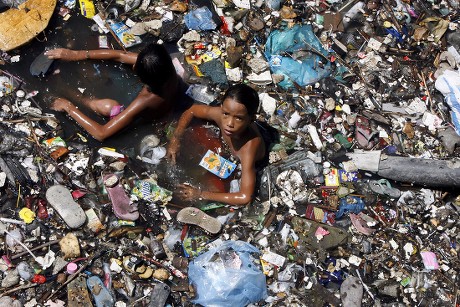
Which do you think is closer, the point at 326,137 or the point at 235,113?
the point at 235,113

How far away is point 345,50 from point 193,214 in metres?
2.49

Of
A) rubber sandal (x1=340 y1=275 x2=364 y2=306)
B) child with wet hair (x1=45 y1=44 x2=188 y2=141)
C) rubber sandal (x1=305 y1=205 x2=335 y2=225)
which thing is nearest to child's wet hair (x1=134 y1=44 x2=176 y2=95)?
child with wet hair (x1=45 y1=44 x2=188 y2=141)

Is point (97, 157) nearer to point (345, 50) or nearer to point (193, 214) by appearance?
point (193, 214)

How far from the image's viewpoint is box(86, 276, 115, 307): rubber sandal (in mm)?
3982

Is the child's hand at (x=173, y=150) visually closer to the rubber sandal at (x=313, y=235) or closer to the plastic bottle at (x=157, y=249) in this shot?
the plastic bottle at (x=157, y=249)

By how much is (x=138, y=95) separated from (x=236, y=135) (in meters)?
0.97

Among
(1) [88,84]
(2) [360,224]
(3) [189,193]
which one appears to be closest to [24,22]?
(1) [88,84]

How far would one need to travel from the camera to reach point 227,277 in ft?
13.3

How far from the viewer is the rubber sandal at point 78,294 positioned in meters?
3.93

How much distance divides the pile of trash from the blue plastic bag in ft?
0.05

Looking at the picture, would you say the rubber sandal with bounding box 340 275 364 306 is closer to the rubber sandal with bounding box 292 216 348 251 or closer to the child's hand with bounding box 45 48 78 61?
the rubber sandal with bounding box 292 216 348 251

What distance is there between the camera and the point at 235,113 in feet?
13.3

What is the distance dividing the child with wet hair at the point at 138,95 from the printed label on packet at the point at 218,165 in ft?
1.85

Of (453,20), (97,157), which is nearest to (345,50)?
(453,20)
